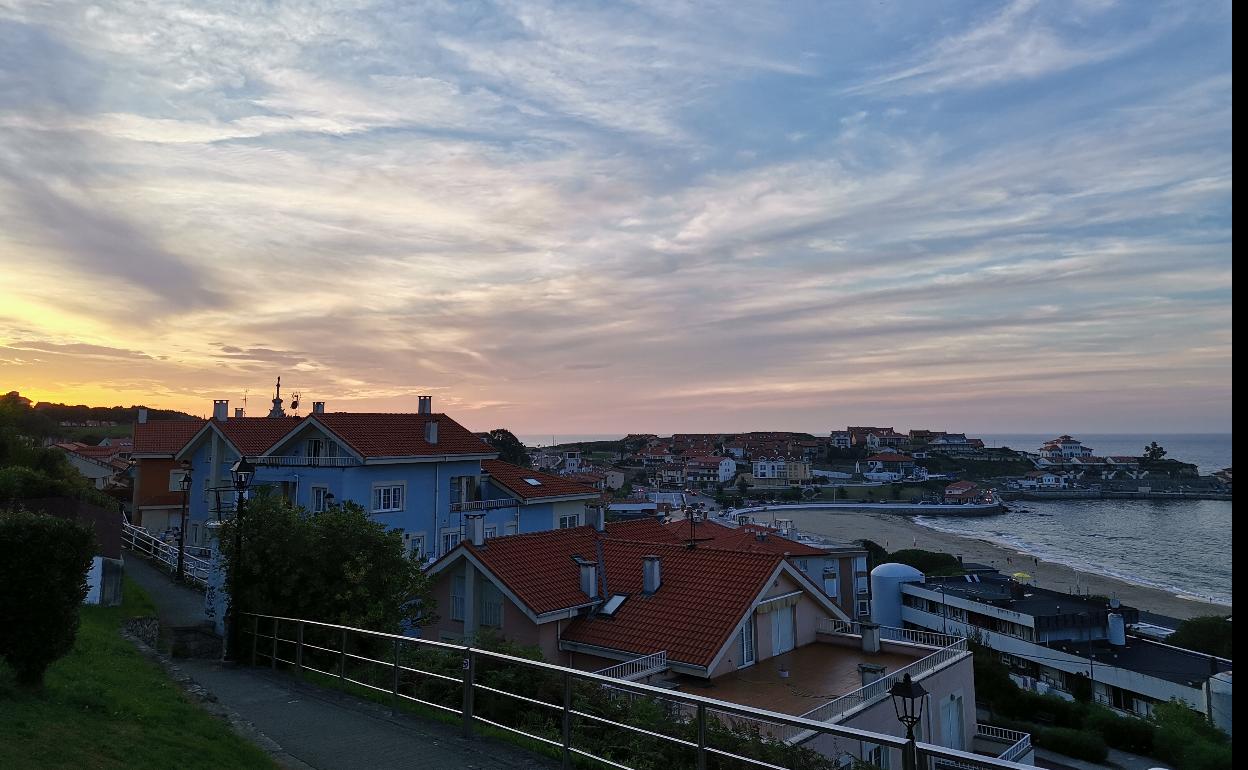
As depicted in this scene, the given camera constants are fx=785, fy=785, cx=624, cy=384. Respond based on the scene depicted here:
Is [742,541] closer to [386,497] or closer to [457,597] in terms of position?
[386,497]

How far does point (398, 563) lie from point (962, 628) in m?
42.2

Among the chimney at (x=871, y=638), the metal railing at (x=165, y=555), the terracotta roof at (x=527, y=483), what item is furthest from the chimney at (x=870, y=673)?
the terracotta roof at (x=527, y=483)

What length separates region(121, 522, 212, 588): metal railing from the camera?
82.7 feet

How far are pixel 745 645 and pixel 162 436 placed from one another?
35.4 metres

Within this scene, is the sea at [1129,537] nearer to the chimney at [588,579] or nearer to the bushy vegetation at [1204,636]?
Answer: the bushy vegetation at [1204,636]

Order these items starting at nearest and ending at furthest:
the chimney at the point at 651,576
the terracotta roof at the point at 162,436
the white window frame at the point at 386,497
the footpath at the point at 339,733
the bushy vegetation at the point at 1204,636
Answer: the footpath at the point at 339,733 → the chimney at the point at 651,576 → the white window frame at the point at 386,497 → the terracotta roof at the point at 162,436 → the bushy vegetation at the point at 1204,636

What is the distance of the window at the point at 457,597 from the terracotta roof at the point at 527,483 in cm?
1427

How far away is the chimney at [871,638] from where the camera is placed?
19594 millimetres

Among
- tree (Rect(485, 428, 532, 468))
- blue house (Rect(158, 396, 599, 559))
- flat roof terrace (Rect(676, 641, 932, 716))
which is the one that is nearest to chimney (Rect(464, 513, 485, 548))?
flat roof terrace (Rect(676, 641, 932, 716))

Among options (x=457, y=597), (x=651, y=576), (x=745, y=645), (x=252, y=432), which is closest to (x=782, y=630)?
(x=745, y=645)

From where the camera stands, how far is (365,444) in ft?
103

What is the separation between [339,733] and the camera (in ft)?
29.5

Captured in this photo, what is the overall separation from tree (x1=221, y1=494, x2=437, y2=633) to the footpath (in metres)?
1.60
